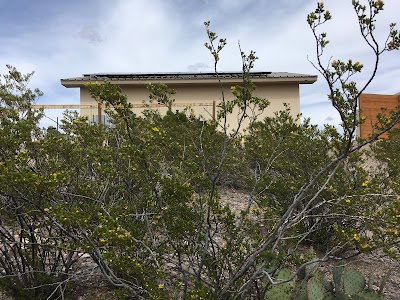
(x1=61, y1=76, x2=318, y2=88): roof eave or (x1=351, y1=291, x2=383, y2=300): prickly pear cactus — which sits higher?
(x1=61, y1=76, x2=318, y2=88): roof eave

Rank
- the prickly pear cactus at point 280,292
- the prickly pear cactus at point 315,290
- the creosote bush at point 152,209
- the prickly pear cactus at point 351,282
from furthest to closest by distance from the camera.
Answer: the prickly pear cactus at point 351,282, the prickly pear cactus at point 280,292, the prickly pear cactus at point 315,290, the creosote bush at point 152,209

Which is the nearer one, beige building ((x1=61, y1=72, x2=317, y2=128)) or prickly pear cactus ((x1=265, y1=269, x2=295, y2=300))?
prickly pear cactus ((x1=265, y1=269, x2=295, y2=300))

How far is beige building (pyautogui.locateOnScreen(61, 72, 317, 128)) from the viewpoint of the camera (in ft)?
48.8

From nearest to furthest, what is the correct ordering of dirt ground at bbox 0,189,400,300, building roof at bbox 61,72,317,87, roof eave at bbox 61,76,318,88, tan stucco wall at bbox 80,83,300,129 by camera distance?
dirt ground at bbox 0,189,400,300 → roof eave at bbox 61,76,318,88 → building roof at bbox 61,72,317,87 → tan stucco wall at bbox 80,83,300,129

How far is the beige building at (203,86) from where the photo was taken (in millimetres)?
14875

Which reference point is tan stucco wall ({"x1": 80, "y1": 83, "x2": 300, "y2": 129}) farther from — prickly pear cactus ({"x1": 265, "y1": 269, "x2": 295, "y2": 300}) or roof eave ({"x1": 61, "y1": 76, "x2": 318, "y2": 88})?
prickly pear cactus ({"x1": 265, "y1": 269, "x2": 295, "y2": 300})

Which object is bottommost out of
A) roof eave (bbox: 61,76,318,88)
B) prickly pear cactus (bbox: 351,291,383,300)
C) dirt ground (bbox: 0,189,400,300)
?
dirt ground (bbox: 0,189,400,300)

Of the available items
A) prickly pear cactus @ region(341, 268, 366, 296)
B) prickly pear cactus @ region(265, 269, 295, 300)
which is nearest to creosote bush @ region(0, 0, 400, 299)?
prickly pear cactus @ region(265, 269, 295, 300)

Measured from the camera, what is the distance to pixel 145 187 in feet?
11.9

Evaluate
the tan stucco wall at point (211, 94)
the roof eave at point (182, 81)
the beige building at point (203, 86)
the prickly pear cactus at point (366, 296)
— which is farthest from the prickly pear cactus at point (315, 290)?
the roof eave at point (182, 81)

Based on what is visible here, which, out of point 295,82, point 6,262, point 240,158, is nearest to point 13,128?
point 6,262

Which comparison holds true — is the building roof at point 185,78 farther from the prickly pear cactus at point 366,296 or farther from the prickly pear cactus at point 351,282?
the prickly pear cactus at point 366,296

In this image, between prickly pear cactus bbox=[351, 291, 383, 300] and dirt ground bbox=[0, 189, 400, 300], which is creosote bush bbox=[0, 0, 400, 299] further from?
prickly pear cactus bbox=[351, 291, 383, 300]

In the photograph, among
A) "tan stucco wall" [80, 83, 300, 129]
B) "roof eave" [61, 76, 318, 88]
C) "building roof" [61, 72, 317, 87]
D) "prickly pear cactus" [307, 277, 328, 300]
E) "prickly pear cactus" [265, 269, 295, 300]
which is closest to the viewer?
"prickly pear cactus" [307, 277, 328, 300]
